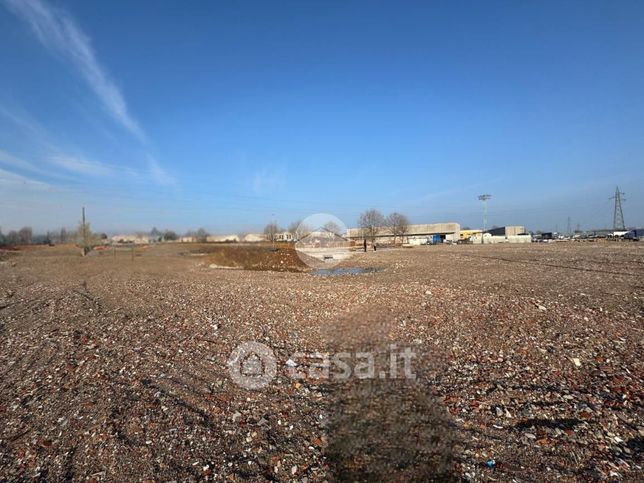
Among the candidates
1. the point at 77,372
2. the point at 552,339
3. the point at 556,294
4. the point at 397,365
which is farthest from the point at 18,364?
the point at 556,294

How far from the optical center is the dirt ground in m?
3.79

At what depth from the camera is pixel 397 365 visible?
6250 mm

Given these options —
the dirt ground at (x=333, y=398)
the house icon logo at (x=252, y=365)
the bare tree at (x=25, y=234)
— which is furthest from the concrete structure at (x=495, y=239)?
the bare tree at (x=25, y=234)

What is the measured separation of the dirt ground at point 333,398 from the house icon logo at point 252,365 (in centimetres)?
18

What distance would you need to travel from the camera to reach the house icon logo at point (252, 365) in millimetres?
5977

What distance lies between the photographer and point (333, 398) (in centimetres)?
525

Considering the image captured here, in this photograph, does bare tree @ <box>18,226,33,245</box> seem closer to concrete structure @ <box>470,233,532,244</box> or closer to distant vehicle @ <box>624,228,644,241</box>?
concrete structure @ <box>470,233,532,244</box>

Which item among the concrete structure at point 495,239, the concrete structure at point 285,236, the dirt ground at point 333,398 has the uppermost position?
the concrete structure at point 285,236

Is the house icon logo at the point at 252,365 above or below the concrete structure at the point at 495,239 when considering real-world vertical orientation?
below

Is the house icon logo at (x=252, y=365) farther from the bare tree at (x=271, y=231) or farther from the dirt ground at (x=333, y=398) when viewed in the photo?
the bare tree at (x=271, y=231)

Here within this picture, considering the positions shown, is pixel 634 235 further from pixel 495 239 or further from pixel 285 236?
pixel 285 236

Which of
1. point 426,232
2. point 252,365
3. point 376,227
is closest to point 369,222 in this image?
point 376,227

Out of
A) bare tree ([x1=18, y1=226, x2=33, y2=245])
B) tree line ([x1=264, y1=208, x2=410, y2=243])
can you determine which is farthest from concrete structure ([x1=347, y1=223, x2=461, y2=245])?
bare tree ([x1=18, y1=226, x2=33, y2=245])

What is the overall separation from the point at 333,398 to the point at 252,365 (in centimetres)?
216
